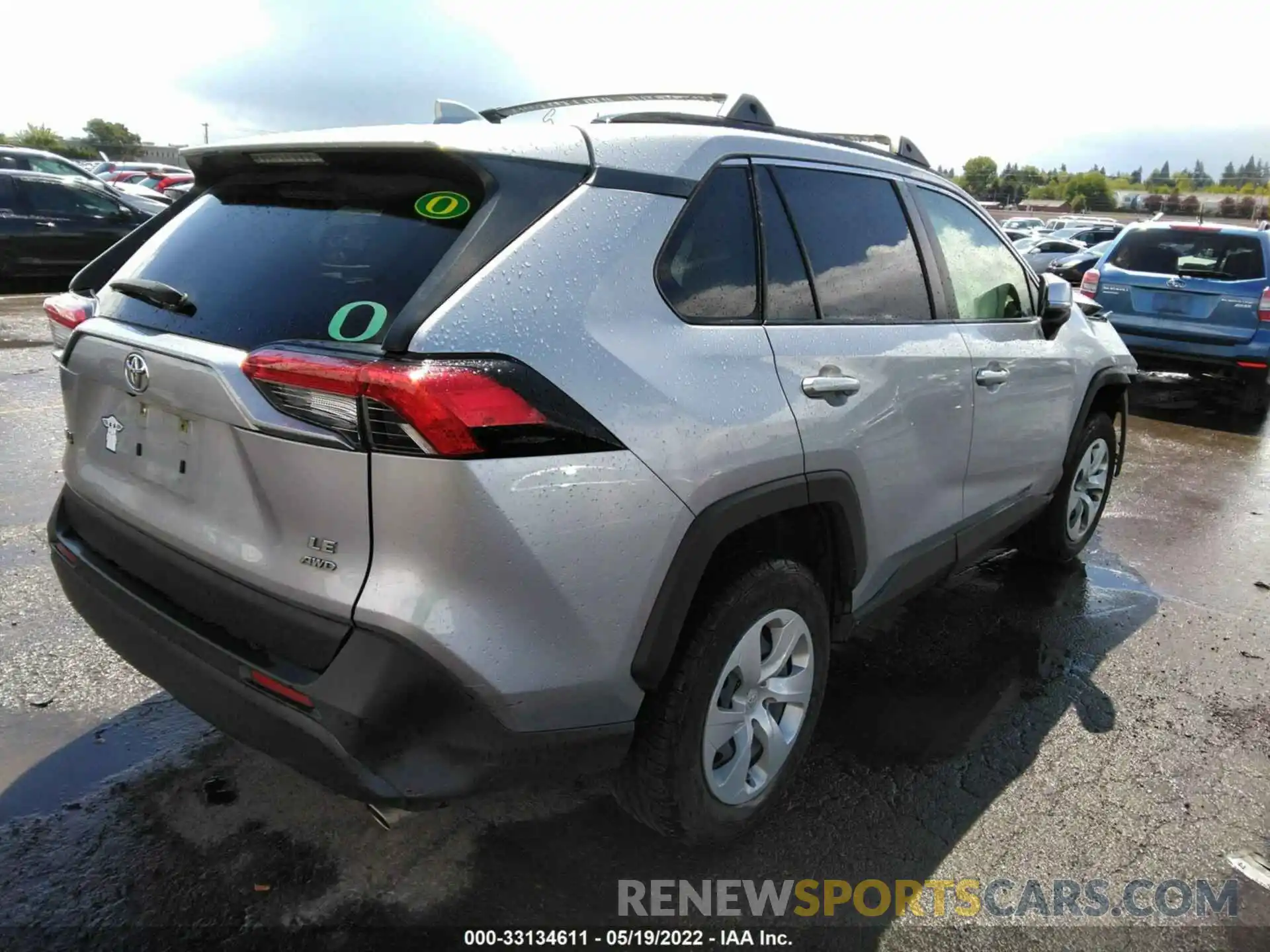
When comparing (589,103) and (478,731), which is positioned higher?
(589,103)

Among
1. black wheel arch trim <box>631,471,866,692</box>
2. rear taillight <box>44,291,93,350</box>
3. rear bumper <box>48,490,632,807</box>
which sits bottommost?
rear bumper <box>48,490,632,807</box>

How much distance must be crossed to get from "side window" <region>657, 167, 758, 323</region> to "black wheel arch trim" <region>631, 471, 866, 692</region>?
454 mm

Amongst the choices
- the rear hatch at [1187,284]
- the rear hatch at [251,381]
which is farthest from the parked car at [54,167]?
the rear hatch at [251,381]

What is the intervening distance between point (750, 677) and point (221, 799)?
5.05ft

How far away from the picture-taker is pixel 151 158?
64562mm

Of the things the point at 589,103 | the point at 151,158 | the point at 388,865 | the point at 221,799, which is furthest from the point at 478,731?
the point at 151,158

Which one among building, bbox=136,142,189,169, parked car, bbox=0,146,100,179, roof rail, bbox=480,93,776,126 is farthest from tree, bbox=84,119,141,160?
roof rail, bbox=480,93,776,126

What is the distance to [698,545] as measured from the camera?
218cm

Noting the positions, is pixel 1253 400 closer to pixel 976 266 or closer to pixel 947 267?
pixel 976 266

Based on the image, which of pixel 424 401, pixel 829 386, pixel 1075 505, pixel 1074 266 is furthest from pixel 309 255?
pixel 1074 266

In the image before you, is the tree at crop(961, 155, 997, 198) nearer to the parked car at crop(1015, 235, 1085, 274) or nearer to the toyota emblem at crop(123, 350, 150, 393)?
the parked car at crop(1015, 235, 1085, 274)

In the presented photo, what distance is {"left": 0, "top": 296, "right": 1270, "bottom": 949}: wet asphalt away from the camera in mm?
2350

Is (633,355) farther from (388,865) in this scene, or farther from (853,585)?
(388,865)

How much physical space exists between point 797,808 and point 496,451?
1.64 meters
